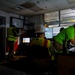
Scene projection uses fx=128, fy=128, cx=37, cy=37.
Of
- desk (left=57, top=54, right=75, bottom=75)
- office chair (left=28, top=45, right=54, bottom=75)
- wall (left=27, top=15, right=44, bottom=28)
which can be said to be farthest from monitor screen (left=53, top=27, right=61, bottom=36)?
desk (left=57, top=54, right=75, bottom=75)

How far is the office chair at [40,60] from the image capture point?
244 cm

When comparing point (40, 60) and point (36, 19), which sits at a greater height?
point (36, 19)

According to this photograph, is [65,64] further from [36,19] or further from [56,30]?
[36,19]

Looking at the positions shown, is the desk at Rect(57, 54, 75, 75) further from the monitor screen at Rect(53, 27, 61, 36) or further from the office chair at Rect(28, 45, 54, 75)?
the monitor screen at Rect(53, 27, 61, 36)

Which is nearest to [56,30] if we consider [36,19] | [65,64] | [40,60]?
[36,19]

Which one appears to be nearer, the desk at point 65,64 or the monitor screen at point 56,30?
the desk at point 65,64

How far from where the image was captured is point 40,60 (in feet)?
8.12

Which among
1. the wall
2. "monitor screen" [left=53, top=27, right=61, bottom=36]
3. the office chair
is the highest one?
the wall

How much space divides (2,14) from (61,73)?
6083mm

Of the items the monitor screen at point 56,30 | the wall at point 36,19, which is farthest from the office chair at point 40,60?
the wall at point 36,19

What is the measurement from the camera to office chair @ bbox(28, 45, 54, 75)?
2.44 meters

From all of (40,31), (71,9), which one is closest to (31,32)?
(71,9)

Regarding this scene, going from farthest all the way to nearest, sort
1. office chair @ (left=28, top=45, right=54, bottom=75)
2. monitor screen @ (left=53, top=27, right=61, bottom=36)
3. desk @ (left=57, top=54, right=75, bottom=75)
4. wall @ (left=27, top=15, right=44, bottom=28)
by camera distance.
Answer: wall @ (left=27, top=15, right=44, bottom=28) < monitor screen @ (left=53, top=27, right=61, bottom=36) < office chair @ (left=28, top=45, right=54, bottom=75) < desk @ (left=57, top=54, right=75, bottom=75)

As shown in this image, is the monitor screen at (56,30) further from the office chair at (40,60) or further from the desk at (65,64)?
the desk at (65,64)
